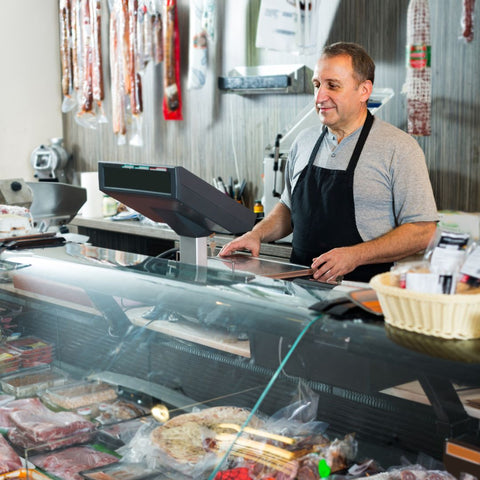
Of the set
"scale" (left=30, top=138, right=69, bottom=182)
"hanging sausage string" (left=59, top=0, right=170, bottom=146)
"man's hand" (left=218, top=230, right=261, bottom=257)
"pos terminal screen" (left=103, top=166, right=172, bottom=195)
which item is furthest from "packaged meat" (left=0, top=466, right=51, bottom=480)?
"scale" (left=30, top=138, right=69, bottom=182)

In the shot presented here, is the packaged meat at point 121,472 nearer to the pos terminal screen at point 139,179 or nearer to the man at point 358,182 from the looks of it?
the pos terminal screen at point 139,179

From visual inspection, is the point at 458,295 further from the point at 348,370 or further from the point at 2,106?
the point at 2,106

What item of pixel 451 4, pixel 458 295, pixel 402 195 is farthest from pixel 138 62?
pixel 458 295

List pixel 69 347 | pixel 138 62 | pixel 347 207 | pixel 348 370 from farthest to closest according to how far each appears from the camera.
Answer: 1. pixel 138 62
2. pixel 347 207
3. pixel 69 347
4. pixel 348 370

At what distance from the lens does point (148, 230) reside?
4613mm

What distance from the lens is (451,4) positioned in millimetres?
3555

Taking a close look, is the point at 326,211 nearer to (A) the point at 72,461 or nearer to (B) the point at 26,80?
(A) the point at 72,461

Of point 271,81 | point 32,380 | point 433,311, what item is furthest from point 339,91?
point 271,81

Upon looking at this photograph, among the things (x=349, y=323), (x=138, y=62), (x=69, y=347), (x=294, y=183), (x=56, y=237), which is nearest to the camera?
(x=349, y=323)

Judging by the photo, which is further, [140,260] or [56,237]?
[56,237]

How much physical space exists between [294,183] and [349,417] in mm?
1408

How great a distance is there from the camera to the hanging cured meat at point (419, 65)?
3.30 m

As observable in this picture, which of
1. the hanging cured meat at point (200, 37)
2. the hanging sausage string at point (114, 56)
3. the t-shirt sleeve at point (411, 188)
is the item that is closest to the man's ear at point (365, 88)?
the t-shirt sleeve at point (411, 188)

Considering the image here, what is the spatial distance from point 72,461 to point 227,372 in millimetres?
407
